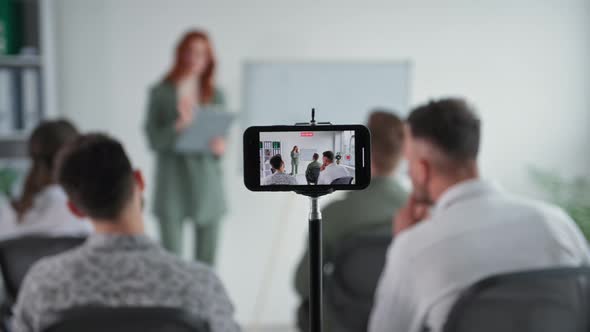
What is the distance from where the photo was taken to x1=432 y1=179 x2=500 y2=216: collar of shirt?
4.60ft

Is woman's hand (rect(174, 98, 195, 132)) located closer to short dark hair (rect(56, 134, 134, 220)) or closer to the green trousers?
the green trousers

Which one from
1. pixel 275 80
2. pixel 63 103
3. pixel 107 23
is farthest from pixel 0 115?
pixel 275 80

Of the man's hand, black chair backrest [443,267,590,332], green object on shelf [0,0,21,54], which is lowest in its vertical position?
black chair backrest [443,267,590,332]

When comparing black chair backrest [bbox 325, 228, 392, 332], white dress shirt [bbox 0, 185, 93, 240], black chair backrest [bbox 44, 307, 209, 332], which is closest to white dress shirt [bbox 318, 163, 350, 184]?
black chair backrest [bbox 44, 307, 209, 332]

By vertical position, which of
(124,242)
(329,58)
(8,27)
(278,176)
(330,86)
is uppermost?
(8,27)

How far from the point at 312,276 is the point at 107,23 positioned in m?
3.50

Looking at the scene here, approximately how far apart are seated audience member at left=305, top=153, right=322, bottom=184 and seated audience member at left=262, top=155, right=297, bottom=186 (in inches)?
0.5

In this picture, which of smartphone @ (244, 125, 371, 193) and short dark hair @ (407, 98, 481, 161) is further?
short dark hair @ (407, 98, 481, 161)

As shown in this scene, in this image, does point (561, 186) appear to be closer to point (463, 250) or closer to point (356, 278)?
point (356, 278)

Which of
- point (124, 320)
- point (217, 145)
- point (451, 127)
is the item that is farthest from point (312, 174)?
point (217, 145)

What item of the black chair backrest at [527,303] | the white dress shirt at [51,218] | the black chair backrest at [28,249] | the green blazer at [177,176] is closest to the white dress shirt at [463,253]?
the black chair backrest at [527,303]

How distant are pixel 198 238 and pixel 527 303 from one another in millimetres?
2650

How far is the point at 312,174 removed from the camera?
1.99ft

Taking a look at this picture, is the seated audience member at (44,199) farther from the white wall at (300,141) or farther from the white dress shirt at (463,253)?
the white wall at (300,141)
